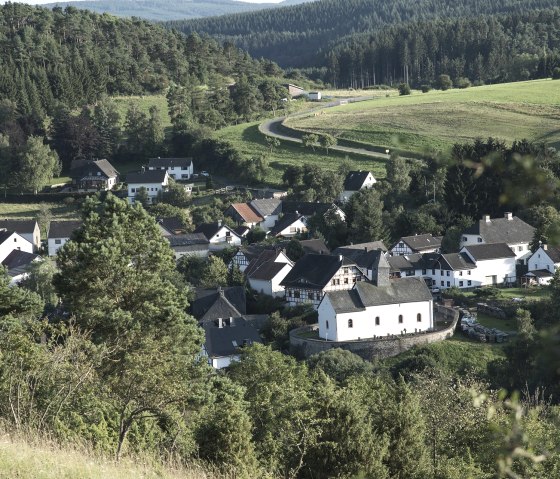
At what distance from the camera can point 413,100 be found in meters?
70.6

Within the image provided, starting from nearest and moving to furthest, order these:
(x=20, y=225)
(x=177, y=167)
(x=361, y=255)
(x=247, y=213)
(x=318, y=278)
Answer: (x=318, y=278) < (x=361, y=255) < (x=20, y=225) < (x=247, y=213) < (x=177, y=167)

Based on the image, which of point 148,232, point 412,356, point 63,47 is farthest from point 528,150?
point 63,47

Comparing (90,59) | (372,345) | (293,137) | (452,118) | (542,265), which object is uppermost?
(90,59)

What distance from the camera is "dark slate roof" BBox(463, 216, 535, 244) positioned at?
1539 inches

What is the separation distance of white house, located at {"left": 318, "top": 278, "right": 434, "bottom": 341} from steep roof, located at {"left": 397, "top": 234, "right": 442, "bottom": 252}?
686 cm

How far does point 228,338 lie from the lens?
29969mm

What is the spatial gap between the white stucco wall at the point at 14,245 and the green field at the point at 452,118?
22.2m

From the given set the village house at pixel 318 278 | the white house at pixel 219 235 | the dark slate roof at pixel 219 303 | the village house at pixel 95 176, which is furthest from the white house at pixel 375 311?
the village house at pixel 95 176

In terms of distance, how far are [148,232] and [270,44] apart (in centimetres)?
16674

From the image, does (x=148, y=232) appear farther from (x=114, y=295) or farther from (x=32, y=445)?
(x=32, y=445)

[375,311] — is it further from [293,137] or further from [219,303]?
[293,137]

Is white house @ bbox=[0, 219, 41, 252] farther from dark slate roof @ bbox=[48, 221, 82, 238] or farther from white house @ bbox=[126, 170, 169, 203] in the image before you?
white house @ bbox=[126, 170, 169, 203]

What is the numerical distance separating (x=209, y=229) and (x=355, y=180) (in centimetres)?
927

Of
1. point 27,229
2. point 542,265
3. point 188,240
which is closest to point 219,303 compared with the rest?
point 188,240
